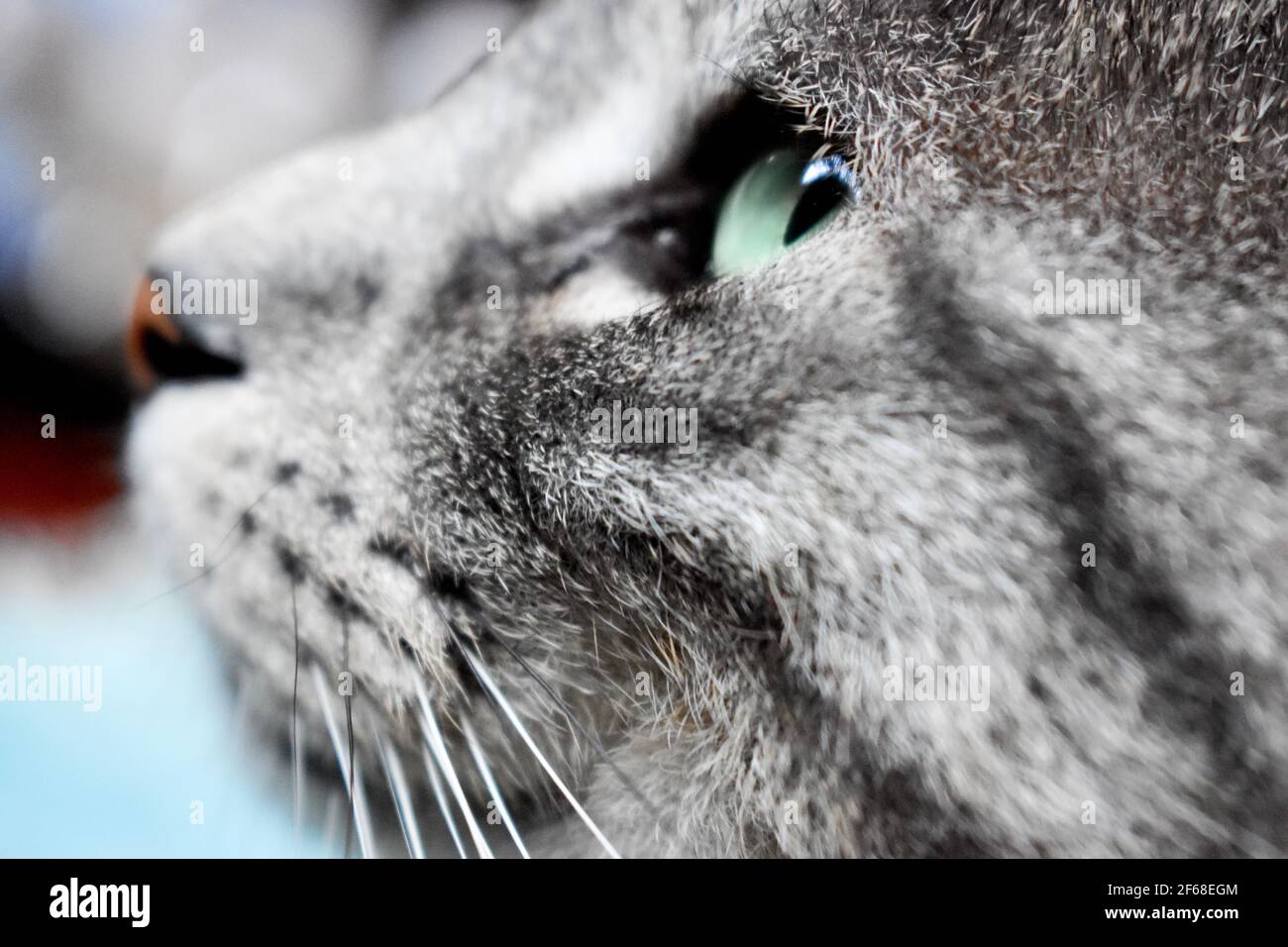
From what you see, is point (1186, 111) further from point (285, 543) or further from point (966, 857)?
point (285, 543)

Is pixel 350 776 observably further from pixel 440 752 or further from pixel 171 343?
pixel 171 343

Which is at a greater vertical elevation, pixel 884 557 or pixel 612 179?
pixel 612 179

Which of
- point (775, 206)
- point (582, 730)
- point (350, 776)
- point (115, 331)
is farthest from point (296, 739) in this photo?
point (775, 206)

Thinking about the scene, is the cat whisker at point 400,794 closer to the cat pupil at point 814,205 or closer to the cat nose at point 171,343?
the cat nose at point 171,343

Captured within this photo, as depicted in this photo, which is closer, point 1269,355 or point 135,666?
point 1269,355

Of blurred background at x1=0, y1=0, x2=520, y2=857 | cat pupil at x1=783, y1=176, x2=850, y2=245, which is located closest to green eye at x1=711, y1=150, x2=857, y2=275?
cat pupil at x1=783, y1=176, x2=850, y2=245

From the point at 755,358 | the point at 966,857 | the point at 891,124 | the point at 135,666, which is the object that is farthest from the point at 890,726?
the point at 135,666

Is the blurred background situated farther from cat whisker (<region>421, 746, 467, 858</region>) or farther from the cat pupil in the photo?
the cat pupil
